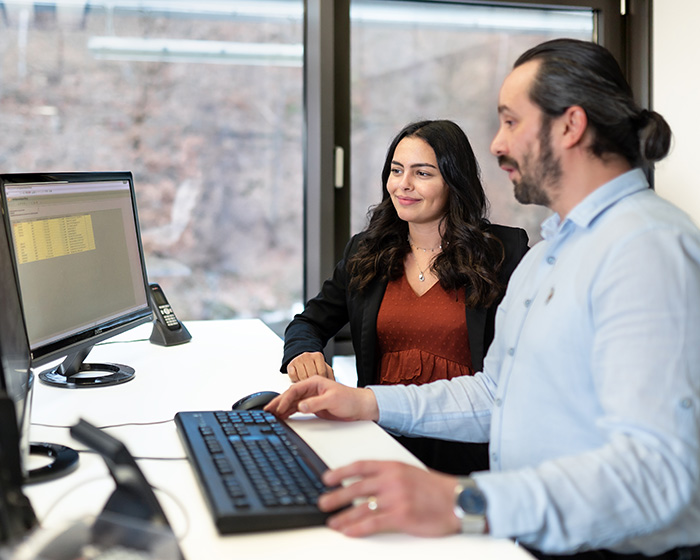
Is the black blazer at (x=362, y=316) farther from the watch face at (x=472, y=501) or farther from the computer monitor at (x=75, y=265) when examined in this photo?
the watch face at (x=472, y=501)

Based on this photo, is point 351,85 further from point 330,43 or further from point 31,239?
point 31,239

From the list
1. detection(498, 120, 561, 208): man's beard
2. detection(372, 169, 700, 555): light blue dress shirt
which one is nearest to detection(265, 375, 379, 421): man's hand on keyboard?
detection(372, 169, 700, 555): light blue dress shirt

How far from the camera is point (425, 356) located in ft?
6.34

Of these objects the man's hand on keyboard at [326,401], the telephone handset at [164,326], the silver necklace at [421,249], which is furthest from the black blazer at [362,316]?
the man's hand on keyboard at [326,401]

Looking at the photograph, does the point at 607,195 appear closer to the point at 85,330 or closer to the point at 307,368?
the point at 307,368

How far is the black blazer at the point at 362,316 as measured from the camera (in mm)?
1898

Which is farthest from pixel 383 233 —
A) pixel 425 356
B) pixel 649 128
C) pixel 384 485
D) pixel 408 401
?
pixel 384 485

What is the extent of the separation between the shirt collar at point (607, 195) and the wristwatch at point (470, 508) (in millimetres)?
467

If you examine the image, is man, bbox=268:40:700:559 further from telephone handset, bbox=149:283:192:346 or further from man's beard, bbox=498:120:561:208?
telephone handset, bbox=149:283:192:346

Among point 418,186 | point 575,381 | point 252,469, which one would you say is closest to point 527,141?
point 575,381

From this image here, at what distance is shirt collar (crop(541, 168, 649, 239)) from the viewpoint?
1044mm

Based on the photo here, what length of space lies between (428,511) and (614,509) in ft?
0.72

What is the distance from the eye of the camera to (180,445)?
3.65ft

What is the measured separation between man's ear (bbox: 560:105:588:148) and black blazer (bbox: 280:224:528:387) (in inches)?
35.2
